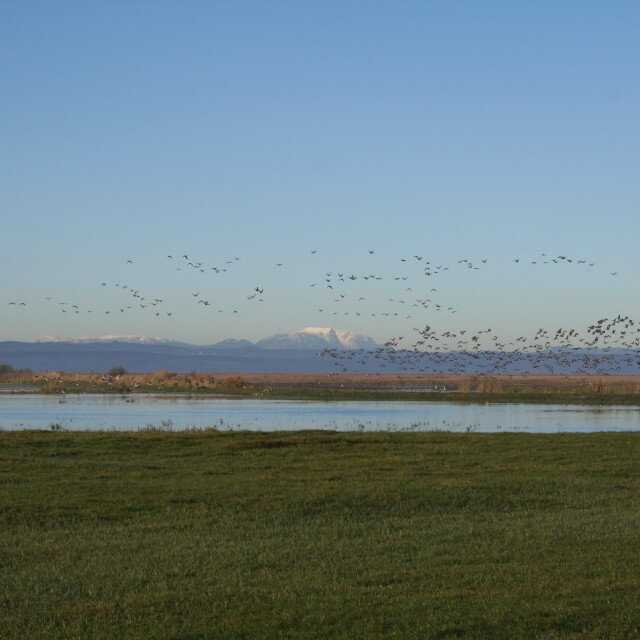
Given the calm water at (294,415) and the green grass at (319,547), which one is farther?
the calm water at (294,415)

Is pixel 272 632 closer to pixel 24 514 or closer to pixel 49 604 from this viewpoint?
pixel 49 604

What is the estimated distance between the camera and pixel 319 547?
14.4 m

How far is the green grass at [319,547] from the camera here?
34.6 feet

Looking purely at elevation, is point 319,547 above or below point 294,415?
above

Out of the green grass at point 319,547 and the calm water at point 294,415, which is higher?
the green grass at point 319,547

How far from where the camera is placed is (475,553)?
1391cm

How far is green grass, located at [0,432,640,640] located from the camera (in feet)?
34.6

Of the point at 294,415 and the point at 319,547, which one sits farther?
the point at 294,415

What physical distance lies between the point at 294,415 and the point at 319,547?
125 ft

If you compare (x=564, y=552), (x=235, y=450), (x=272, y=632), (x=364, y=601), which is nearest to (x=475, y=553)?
(x=564, y=552)

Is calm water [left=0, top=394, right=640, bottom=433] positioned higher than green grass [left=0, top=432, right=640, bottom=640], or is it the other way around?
green grass [left=0, top=432, right=640, bottom=640]

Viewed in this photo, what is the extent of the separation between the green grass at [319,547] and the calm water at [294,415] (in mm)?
16359

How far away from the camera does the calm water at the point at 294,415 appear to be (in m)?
43.2

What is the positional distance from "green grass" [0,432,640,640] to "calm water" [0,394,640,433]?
16.4 metres
